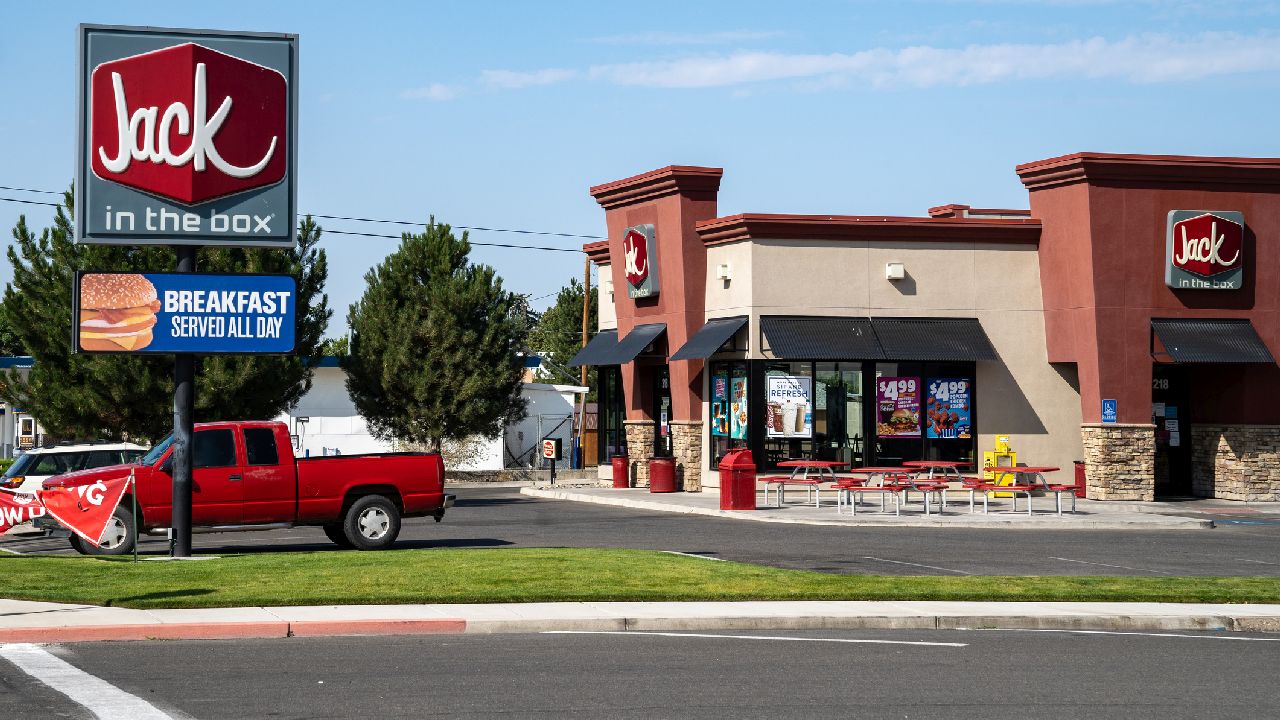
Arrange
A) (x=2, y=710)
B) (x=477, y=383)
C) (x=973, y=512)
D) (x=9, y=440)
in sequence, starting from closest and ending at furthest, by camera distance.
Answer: (x=2, y=710) < (x=973, y=512) < (x=477, y=383) < (x=9, y=440)

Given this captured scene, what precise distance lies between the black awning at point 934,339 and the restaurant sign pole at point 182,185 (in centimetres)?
1759

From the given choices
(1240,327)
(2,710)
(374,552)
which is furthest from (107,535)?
(1240,327)

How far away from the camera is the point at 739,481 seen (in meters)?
30.6

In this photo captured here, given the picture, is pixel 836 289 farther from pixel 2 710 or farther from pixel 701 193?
pixel 2 710

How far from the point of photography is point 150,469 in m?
21.5

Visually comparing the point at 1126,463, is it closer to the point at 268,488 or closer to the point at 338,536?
the point at 338,536

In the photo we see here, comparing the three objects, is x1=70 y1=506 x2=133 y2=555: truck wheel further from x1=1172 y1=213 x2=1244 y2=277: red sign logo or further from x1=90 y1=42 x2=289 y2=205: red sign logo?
x1=1172 y1=213 x2=1244 y2=277: red sign logo

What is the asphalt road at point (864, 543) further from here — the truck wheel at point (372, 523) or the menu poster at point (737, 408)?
the menu poster at point (737, 408)

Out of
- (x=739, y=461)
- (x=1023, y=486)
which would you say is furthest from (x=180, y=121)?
(x=1023, y=486)

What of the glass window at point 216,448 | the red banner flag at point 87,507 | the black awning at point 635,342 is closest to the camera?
the red banner flag at point 87,507

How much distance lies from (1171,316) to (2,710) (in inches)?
1200

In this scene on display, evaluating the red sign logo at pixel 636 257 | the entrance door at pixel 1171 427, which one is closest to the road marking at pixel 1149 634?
the entrance door at pixel 1171 427

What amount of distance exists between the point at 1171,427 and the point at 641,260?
14.1m

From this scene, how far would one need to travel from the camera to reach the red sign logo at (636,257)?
3897cm
